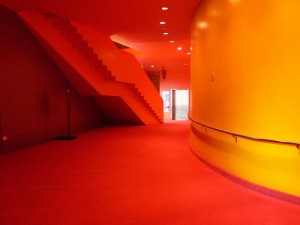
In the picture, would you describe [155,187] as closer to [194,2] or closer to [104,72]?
[194,2]

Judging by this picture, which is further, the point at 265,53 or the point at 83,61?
the point at 83,61

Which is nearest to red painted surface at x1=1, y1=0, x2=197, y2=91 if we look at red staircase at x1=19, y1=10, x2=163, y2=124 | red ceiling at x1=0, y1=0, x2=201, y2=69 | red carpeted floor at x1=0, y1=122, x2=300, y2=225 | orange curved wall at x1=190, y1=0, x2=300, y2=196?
red ceiling at x1=0, y1=0, x2=201, y2=69

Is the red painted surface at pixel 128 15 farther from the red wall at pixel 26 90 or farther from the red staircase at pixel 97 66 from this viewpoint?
the red wall at pixel 26 90

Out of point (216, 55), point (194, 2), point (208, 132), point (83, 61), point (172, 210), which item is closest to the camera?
point (172, 210)

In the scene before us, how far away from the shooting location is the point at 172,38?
359 inches

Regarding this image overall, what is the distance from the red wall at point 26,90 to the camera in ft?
19.6

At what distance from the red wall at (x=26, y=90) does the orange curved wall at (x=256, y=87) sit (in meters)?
4.56

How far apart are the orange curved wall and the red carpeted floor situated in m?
0.38

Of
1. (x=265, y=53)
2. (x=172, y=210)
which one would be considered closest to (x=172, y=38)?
(x=265, y=53)

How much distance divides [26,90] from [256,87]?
216 inches

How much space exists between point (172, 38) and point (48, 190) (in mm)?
6900

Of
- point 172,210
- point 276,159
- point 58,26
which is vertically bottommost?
point 172,210

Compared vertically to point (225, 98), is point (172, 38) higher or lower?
higher

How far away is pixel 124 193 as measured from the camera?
367 cm
